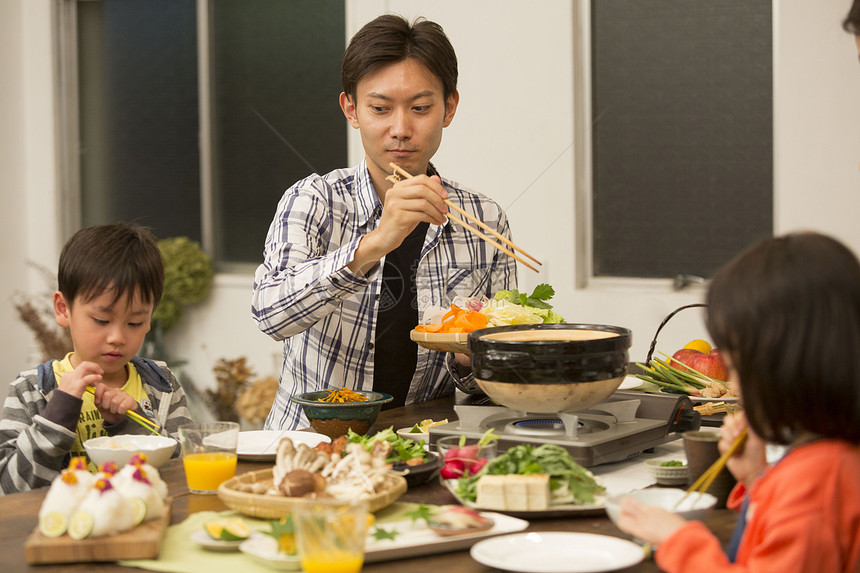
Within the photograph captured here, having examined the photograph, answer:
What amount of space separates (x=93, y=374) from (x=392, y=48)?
119 centimetres

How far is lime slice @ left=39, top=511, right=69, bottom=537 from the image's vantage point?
1.26 meters

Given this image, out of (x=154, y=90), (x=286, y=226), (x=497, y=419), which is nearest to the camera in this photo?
(x=497, y=419)

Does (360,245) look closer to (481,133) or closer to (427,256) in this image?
(427,256)

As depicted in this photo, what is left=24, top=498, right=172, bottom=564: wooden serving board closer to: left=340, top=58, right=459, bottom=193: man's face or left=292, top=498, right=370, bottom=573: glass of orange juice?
left=292, top=498, right=370, bottom=573: glass of orange juice

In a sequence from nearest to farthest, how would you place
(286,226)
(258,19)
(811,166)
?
(286,226) < (811,166) < (258,19)

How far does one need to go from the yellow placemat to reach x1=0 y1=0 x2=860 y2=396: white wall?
293 centimetres

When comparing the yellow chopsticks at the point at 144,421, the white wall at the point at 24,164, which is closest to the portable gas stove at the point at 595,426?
the yellow chopsticks at the point at 144,421

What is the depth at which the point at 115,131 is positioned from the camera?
5.88 m

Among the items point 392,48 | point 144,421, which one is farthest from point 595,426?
point 392,48

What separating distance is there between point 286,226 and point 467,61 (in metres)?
2.26

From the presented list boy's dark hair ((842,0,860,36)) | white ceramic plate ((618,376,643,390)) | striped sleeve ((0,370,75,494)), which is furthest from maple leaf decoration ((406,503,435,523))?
boy's dark hair ((842,0,860,36))

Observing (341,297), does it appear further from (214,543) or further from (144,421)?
(214,543)

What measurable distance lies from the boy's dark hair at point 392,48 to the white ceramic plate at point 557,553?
5.17 feet

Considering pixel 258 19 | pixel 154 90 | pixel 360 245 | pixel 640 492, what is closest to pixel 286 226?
pixel 360 245
